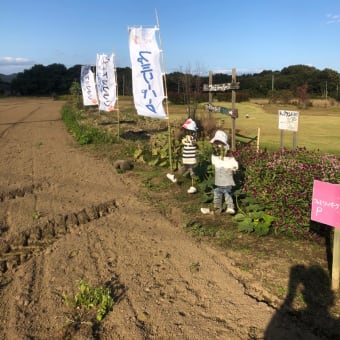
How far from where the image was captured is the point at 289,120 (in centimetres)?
727

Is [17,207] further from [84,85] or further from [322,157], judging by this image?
[84,85]

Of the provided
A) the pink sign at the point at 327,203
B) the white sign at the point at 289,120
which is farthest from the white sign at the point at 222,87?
the pink sign at the point at 327,203

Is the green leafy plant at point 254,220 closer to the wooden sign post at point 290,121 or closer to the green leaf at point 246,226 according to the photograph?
the green leaf at point 246,226

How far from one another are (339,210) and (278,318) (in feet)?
3.83

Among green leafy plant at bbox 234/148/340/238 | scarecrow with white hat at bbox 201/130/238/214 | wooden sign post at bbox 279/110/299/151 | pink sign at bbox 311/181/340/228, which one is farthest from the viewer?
wooden sign post at bbox 279/110/299/151

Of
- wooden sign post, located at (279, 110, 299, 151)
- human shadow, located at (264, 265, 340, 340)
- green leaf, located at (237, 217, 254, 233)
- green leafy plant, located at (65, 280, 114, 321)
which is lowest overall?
human shadow, located at (264, 265, 340, 340)

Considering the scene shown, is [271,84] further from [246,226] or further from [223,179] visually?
[246,226]

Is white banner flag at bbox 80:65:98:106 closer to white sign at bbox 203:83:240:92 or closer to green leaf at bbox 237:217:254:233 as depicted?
white sign at bbox 203:83:240:92

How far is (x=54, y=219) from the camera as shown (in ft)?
19.1

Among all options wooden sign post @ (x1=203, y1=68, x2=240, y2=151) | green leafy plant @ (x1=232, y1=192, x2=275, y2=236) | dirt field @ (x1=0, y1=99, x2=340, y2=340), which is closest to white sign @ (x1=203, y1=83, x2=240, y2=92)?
wooden sign post @ (x1=203, y1=68, x2=240, y2=151)

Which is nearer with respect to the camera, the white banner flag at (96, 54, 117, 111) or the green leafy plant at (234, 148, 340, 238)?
the green leafy plant at (234, 148, 340, 238)

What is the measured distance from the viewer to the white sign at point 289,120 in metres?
7.16

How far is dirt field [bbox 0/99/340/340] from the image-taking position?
3.21 meters

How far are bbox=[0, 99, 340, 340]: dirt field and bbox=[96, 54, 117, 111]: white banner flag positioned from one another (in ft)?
24.9
